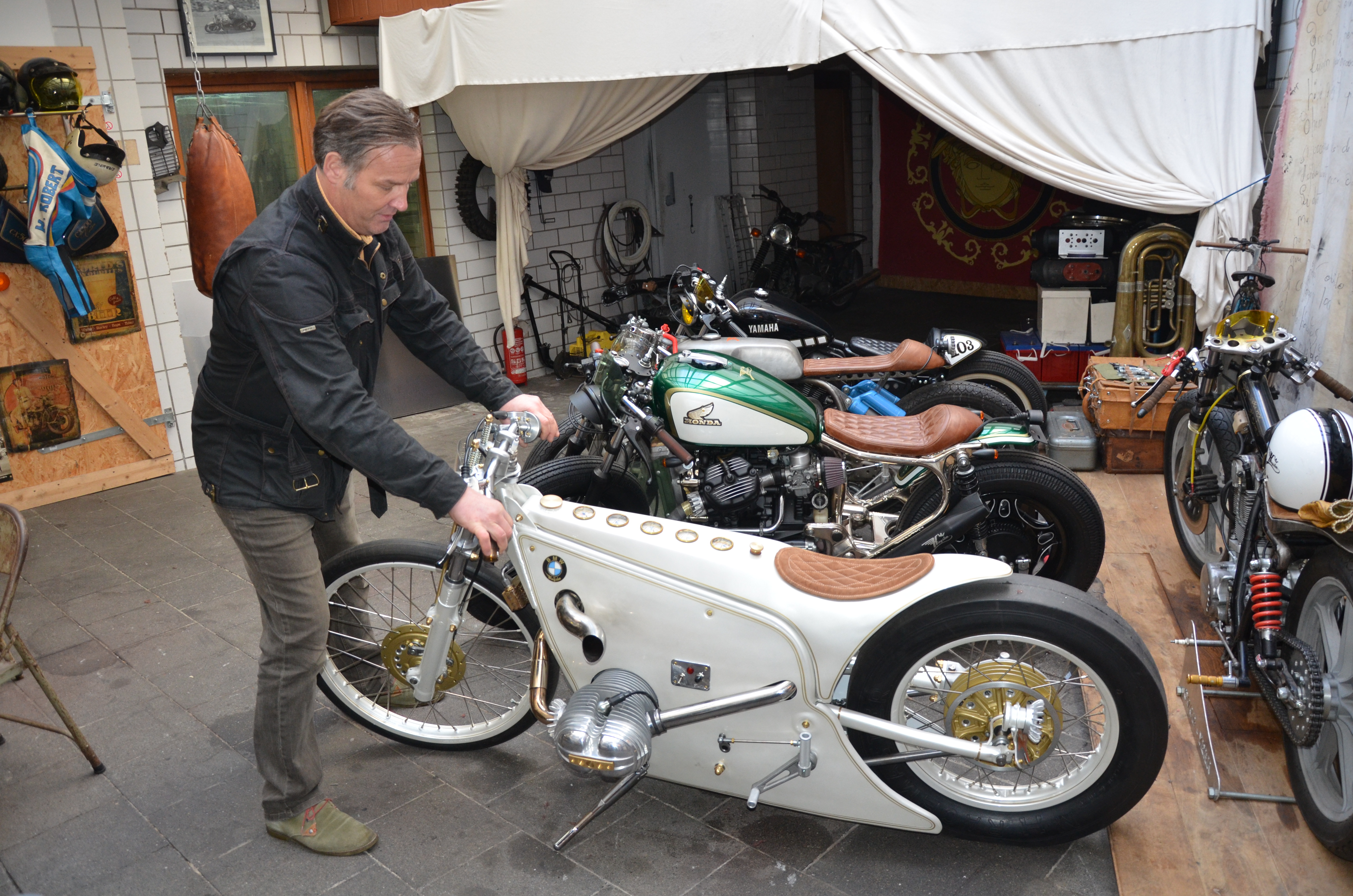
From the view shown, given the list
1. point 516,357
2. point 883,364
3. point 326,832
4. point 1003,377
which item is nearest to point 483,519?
point 326,832

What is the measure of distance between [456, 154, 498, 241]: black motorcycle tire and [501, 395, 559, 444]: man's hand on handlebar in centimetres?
462

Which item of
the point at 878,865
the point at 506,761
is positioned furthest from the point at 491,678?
the point at 878,865

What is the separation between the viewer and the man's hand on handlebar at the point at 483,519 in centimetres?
211

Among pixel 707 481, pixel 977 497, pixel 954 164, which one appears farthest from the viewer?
pixel 954 164

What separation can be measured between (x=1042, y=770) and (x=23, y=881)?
2600 mm

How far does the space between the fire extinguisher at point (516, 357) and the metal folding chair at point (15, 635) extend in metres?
4.62

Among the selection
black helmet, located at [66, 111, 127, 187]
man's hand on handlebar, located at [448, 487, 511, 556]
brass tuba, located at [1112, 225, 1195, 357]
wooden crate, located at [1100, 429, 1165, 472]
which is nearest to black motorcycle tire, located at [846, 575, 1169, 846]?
man's hand on handlebar, located at [448, 487, 511, 556]

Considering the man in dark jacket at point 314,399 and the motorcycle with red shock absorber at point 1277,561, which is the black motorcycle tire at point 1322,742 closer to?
the motorcycle with red shock absorber at point 1277,561

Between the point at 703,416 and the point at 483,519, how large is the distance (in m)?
1.44

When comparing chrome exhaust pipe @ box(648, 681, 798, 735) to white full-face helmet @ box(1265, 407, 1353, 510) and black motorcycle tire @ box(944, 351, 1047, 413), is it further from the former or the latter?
black motorcycle tire @ box(944, 351, 1047, 413)

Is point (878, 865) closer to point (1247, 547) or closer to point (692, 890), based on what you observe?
point (692, 890)

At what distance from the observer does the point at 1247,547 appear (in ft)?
8.97

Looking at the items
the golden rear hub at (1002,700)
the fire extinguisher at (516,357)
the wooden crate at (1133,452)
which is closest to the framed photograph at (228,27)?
the fire extinguisher at (516,357)

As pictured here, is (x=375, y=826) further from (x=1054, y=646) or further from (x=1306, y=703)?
(x=1306, y=703)
